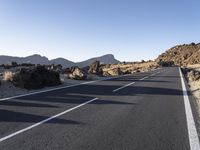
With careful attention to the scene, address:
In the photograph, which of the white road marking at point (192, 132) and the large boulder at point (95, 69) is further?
the large boulder at point (95, 69)

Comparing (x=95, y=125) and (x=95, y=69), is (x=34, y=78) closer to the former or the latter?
(x=95, y=125)

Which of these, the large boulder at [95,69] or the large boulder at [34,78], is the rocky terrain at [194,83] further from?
the large boulder at [95,69]

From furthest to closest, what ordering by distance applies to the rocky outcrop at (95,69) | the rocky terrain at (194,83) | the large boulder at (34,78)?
1. the rocky outcrop at (95,69)
2. the large boulder at (34,78)
3. the rocky terrain at (194,83)

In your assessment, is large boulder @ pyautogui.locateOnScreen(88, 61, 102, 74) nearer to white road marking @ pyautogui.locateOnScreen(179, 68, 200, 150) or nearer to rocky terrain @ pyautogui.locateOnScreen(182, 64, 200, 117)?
rocky terrain @ pyautogui.locateOnScreen(182, 64, 200, 117)

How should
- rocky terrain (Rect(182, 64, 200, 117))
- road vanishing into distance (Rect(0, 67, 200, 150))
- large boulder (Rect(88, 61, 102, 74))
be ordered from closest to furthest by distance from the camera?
road vanishing into distance (Rect(0, 67, 200, 150)), rocky terrain (Rect(182, 64, 200, 117)), large boulder (Rect(88, 61, 102, 74))

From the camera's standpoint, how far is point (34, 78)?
21.0 meters

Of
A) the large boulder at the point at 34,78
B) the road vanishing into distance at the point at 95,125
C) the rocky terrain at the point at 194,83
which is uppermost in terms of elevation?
the large boulder at the point at 34,78

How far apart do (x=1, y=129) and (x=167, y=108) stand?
651cm

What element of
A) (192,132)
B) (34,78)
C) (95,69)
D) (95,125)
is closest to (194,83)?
(34,78)

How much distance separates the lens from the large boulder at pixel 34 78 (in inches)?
783

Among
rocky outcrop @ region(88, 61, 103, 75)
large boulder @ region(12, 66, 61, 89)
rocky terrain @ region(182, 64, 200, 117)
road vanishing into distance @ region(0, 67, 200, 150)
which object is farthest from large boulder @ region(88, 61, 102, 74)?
road vanishing into distance @ region(0, 67, 200, 150)

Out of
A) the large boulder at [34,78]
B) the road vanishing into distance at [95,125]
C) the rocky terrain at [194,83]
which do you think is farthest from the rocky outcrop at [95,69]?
the road vanishing into distance at [95,125]

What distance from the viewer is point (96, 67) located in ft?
136

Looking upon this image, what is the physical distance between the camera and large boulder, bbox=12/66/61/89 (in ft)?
65.3
